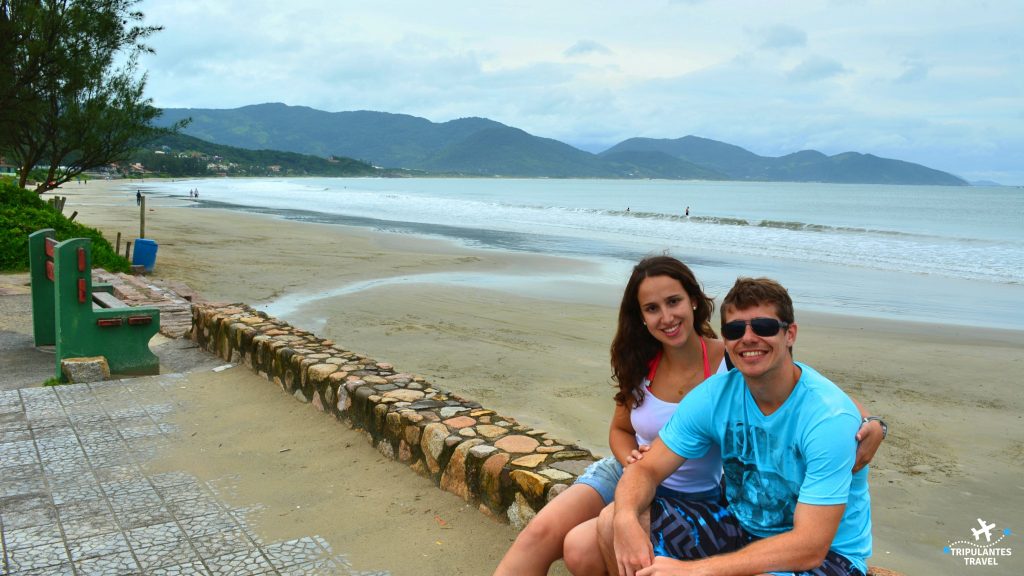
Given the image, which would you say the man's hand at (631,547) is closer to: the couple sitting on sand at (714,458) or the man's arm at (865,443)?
the couple sitting on sand at (714,458)

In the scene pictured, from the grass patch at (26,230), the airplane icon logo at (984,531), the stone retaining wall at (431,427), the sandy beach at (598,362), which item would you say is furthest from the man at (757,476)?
the grass patch at (26,230)

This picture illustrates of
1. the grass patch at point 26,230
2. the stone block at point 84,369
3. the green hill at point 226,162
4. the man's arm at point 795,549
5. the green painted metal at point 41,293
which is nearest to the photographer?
the man's arm at point 795,549

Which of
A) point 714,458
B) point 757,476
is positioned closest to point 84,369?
point 714,458

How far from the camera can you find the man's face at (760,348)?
7.26 ft

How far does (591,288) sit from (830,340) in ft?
16.7

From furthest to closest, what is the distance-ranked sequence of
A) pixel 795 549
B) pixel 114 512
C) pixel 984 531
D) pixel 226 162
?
pixel 226 162
pixel 984 531
pixel 114 512
pixel 795 549

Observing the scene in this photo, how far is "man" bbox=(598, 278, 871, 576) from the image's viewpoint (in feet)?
6.82

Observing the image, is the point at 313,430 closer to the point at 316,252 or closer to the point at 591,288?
the point at 591,288

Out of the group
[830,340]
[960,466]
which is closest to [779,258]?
[830,340]

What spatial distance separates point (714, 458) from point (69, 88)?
17604mm

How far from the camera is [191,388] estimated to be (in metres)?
5.82

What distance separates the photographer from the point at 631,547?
2.29 metres

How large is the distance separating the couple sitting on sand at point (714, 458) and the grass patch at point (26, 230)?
11983 millimetres

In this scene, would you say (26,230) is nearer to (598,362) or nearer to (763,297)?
(598,362)
